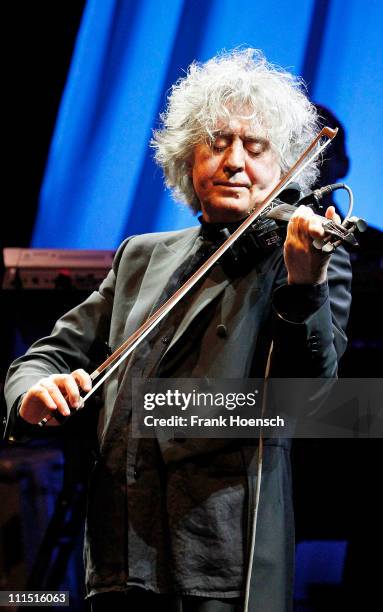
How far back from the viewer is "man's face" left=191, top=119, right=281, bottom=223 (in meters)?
1.49

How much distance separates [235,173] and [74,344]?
47cm

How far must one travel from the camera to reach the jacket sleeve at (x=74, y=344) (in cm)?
149

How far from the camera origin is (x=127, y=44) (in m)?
2.72

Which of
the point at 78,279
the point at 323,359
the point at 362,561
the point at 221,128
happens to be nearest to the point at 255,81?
the point at 221,128

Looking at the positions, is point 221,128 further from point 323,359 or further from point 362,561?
point 362,561

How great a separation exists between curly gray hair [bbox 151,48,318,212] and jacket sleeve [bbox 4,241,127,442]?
0.88ft

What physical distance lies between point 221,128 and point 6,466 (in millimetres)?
1324

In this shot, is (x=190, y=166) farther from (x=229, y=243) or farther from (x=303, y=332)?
(x=303, y=332)

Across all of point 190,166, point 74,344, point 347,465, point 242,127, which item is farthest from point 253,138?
point 347,465

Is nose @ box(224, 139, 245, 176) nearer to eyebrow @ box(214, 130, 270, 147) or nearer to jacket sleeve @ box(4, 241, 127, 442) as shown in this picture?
eyebrow @ box(214, 130, 270, 147)

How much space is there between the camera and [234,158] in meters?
1.48

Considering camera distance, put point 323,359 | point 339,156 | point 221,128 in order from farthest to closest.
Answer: point 339,156 → point 221,128 → point 323,359

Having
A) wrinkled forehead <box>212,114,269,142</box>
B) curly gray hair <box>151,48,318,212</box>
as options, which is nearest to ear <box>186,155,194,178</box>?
curly gray hair <box>151,48,318,212</box>

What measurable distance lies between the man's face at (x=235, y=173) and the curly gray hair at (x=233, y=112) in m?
0.02
